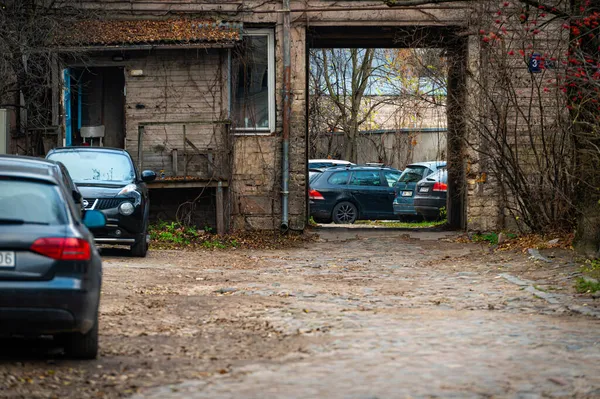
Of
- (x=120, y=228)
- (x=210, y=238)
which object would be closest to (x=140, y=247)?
(x=120, y=228)

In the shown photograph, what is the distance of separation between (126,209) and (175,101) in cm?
659

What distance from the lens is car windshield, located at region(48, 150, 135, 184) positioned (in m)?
17.2

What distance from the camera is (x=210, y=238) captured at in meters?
21.2

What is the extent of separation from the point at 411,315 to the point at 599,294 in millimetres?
2533

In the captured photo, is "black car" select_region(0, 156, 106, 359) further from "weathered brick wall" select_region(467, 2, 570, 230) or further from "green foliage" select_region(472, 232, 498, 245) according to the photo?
"green foliage" select_region(472, 232, 498, 245)

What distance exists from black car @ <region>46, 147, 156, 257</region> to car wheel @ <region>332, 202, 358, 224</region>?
12130 millimetres

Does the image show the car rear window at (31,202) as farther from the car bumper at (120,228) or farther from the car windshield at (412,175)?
the car windshield at (412,175)

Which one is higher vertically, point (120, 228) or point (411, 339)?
point (120, 228)

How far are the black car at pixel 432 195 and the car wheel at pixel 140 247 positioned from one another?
11.5m

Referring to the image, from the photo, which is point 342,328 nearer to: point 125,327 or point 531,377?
point 125,327

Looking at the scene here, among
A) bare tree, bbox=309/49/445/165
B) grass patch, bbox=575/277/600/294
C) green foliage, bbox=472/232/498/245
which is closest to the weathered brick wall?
green foliage, bbox=472/232/498/245

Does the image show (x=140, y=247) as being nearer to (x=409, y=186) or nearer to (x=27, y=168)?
(x=27, y=168)

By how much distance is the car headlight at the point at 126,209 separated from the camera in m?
16.3

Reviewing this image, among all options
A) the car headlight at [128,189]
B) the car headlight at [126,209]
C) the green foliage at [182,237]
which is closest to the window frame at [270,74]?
the green foliage at [182,237]
